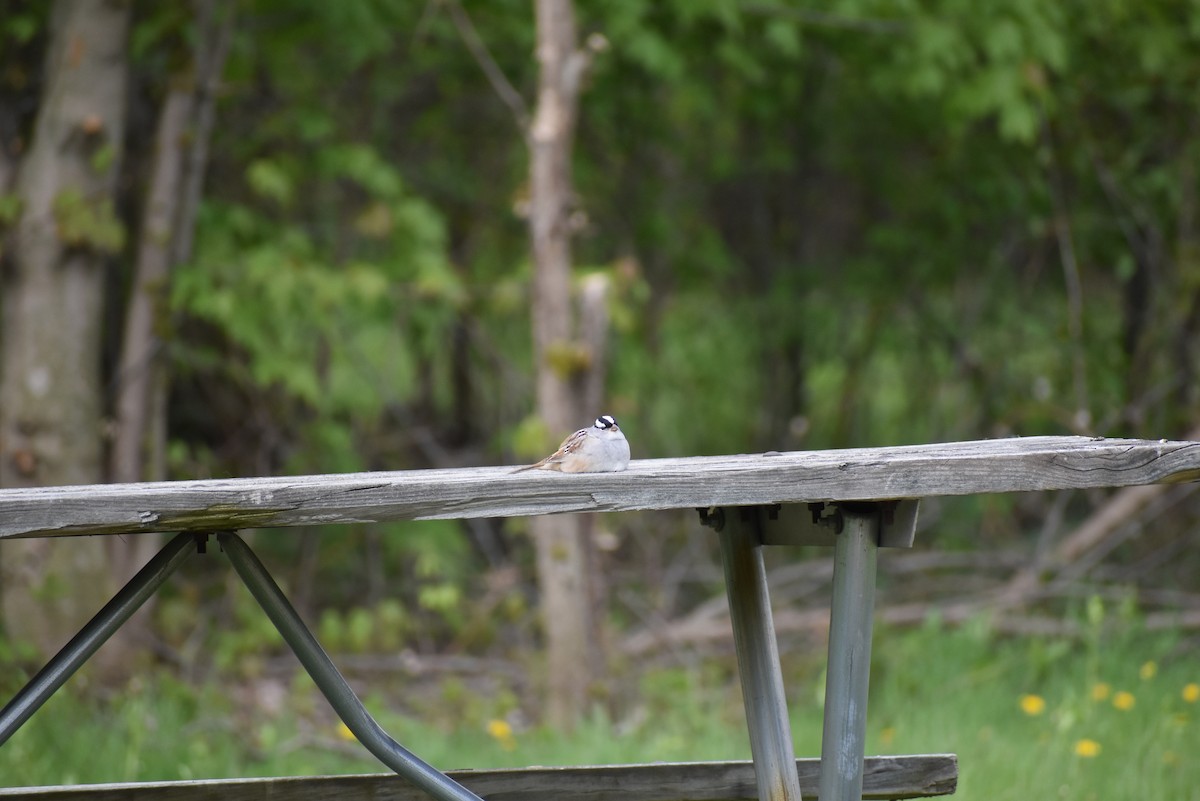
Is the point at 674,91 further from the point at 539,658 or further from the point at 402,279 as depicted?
the point at 539,658

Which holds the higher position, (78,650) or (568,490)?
(568,490)

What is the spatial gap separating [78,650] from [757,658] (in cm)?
126

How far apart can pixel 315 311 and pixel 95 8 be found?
162 centimetres

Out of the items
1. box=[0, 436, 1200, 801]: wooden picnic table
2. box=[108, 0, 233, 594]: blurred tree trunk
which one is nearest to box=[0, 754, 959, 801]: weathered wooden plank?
box=[0, 436, 1200, 801]: wooden picnic table

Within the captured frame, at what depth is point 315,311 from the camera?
6137 mm

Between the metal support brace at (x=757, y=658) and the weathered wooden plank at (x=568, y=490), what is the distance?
466mm

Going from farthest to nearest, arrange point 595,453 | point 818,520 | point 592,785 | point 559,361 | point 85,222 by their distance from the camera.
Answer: point 85,222 < point 559,361 < point 592,785 < point 818,520 < point 595,453

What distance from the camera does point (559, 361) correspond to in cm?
520

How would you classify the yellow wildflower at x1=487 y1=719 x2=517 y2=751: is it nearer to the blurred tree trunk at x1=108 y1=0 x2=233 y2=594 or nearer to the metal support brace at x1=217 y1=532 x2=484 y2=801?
the blurred tree trunk at x1=108 y1=0 x2=233 y2=594

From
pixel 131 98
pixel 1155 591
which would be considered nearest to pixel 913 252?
pixel 1155 591

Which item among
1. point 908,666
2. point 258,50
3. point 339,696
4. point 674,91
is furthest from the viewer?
point 674,91

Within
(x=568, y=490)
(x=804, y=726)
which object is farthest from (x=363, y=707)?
(x=804, y=726)

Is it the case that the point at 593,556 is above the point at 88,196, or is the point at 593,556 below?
below

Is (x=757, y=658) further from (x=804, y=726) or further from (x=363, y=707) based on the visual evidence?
(x=804, y=726)
